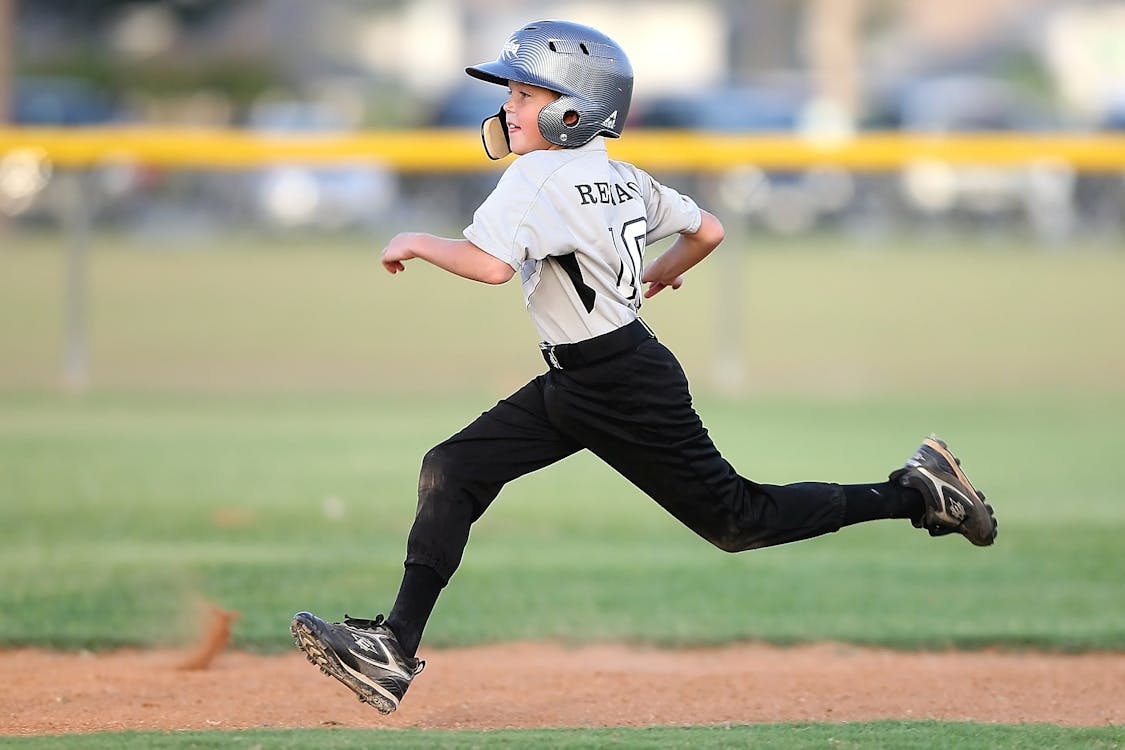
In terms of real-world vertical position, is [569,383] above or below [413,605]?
above

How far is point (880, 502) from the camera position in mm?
5418

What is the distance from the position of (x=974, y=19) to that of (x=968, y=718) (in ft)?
324

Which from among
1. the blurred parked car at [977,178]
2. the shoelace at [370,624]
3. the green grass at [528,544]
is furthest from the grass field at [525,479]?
the blurred parked car at [977,178]

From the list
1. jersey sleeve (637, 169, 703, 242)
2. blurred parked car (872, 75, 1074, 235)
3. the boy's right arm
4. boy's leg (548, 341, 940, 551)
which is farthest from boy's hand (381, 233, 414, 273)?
blurred parked car (872, 75, 1074, 235)

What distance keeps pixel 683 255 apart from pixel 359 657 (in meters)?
1.73

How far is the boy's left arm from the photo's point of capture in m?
5.54

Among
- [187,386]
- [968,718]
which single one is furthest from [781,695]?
[187,386]

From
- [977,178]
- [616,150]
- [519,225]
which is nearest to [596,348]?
[519,225]

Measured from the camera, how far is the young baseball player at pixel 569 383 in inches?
196

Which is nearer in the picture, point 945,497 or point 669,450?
point 669,450

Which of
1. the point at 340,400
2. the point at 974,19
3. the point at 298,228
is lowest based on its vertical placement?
the point at 340,400

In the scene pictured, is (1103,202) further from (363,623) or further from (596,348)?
(363,623)

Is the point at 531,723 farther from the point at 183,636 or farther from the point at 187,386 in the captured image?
the point at 187,386

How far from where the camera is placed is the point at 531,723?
208 inches
